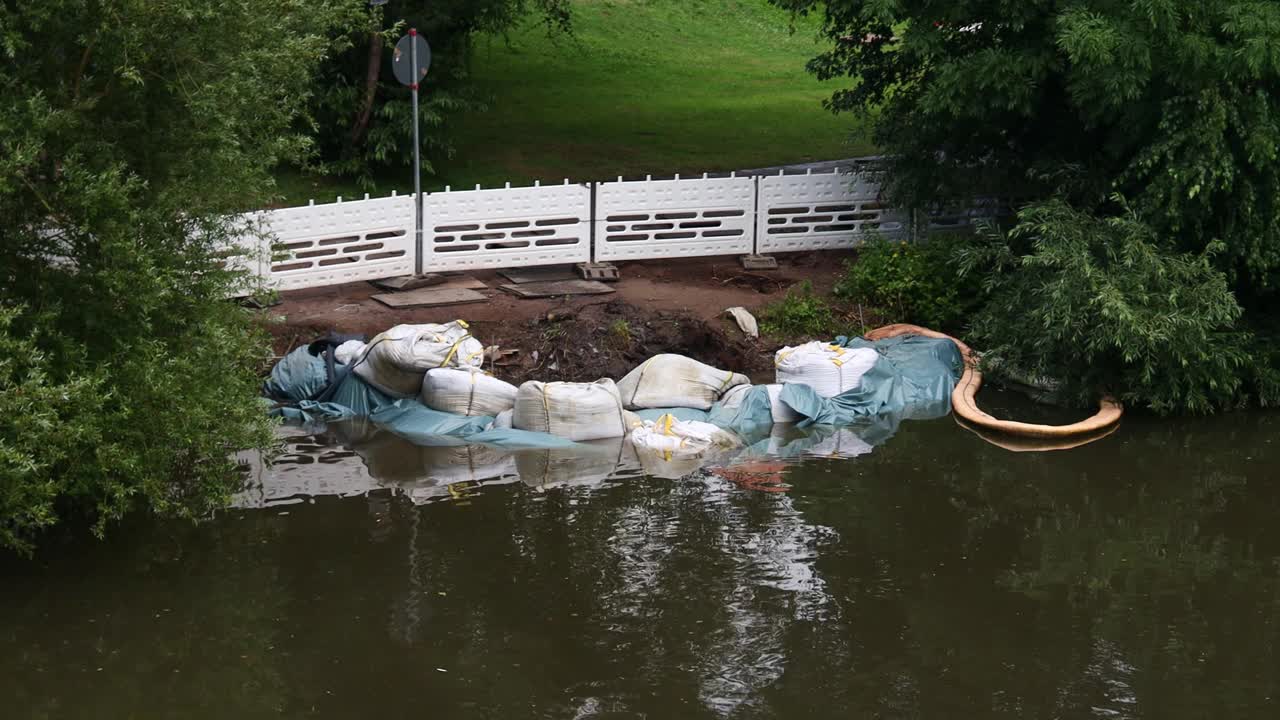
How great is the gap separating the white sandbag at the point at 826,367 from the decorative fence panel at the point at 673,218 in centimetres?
300

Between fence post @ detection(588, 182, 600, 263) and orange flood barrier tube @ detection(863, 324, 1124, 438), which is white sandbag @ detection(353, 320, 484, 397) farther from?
orange flood barrier tube @ detection(863, 324, 1124, 438)

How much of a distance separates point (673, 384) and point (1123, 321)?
3.81 metres

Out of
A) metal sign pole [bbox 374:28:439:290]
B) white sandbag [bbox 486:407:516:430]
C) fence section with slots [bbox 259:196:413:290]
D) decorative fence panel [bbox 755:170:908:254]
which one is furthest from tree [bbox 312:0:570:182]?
white sandbag [bbox 486:407:516:430]

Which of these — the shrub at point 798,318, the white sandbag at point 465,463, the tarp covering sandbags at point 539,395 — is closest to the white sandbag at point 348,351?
the tarp covering sandbags at point 539,395

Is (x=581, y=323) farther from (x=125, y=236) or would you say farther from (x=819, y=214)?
(x=125, y=236)

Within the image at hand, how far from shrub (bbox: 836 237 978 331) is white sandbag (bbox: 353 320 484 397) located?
4541 millimetres

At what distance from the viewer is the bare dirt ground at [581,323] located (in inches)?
491

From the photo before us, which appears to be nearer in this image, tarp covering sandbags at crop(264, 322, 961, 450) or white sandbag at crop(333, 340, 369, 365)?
tarp covering sandbags at crop(264, 322, 961, 450)

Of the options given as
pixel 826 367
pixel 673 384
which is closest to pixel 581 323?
pixel 673 384

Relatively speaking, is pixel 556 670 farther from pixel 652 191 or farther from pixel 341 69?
pixel 341 69

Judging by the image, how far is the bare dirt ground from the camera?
12.5 metres

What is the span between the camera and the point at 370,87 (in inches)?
666

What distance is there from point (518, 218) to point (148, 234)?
629 cm

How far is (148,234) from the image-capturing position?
8.20 m
